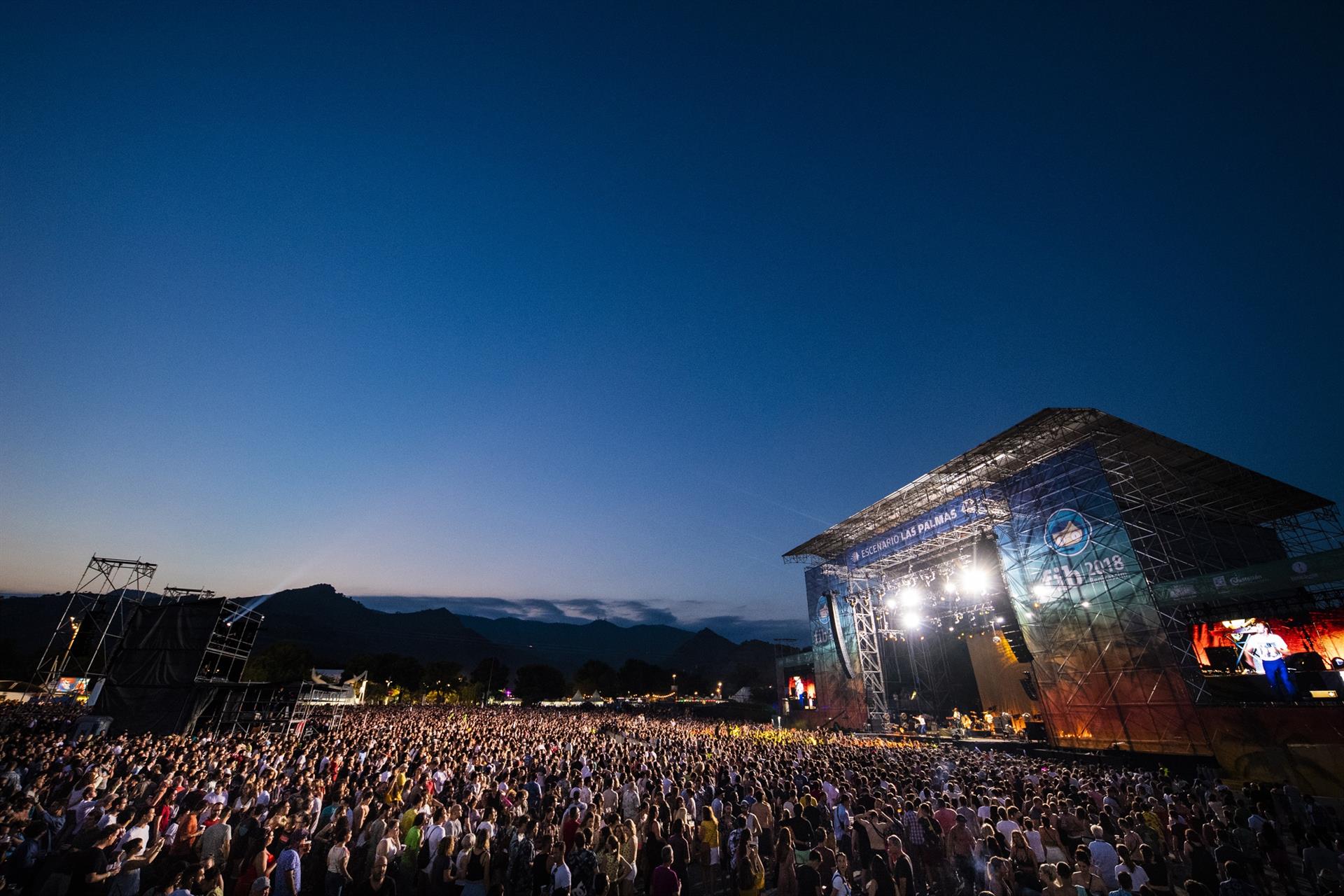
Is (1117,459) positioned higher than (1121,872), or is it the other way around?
(1117,459)

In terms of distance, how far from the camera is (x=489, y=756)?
15.5 meters

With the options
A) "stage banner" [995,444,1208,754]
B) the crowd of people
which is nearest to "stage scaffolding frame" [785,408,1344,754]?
"stage banner" [995,444,1208,754]

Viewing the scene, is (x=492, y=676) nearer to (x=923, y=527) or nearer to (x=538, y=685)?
(x=538, y=685)

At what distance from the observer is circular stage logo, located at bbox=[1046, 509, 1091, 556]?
2306cm

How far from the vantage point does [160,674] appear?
2088 cm

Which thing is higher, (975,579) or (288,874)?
(975,579)

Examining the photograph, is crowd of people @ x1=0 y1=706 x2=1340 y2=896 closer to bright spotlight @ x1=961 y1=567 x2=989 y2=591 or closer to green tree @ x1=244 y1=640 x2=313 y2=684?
bright spotlight @ x1=961 y1=567 x2=989 y2=591

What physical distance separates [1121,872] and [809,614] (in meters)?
35.2

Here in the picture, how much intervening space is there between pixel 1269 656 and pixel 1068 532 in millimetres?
7089

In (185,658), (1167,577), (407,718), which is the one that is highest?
(1167,577)

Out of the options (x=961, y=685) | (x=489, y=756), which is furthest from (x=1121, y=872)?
(x=961, y=685)

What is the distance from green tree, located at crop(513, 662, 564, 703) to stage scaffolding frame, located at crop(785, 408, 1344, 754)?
68105mm

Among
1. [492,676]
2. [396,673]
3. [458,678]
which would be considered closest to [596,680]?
[492,676]

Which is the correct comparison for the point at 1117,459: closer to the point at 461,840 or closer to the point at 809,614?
the point at 809,614
